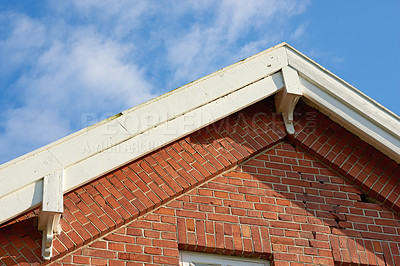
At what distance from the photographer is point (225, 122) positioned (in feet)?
24.5

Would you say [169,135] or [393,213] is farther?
[393,213]

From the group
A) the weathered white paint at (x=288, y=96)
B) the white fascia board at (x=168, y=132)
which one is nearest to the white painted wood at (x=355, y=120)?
the weathered white paint at (x=288, y=96)

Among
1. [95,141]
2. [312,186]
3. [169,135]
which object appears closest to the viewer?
[95,141]

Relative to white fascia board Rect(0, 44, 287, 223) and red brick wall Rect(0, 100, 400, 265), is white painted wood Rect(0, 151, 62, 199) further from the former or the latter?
red brick wall Rect(0, 100, 400, 265)

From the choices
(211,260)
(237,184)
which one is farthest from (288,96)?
(211,260)

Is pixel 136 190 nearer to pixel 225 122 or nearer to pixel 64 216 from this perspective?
pixel 64 216

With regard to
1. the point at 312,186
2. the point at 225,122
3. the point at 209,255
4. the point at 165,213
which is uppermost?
the point at 225,122

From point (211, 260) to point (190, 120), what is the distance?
1.49m

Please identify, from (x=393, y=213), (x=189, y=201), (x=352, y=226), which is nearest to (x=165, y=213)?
(x=189, y=201)

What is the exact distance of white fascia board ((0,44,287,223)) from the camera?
19.4ft

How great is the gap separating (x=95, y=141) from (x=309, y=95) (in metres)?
2.64

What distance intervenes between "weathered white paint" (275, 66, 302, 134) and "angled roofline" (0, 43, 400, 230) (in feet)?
0.04

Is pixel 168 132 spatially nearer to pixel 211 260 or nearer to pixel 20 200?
pixel 211 260

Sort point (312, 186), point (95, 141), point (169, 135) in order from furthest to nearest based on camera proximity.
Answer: point (312, 186)
point (169, 135)
point (95, 141)
